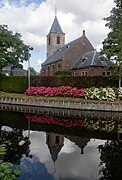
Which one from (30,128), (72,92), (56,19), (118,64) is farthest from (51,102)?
(56,19)

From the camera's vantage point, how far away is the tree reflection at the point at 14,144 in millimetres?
8328

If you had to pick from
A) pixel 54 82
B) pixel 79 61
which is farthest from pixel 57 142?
pixel 79 61

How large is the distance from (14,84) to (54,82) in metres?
6.49

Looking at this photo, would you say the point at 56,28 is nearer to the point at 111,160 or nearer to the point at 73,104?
the point at 73,104

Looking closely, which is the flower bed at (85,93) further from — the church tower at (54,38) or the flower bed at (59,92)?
the church tower at (54,38)

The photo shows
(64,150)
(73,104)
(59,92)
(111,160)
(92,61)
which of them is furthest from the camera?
(92,61)

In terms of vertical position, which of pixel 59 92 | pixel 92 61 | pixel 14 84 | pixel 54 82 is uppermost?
pixel 92 61

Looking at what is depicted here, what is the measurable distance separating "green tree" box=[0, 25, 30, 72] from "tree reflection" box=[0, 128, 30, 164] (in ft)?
91.1

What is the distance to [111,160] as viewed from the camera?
809 centimetres

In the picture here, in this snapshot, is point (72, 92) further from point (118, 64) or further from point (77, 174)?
point (77, 174)

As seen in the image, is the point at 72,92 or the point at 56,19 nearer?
the point at 72,92

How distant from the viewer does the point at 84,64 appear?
142ft

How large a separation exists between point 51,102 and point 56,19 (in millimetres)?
49798

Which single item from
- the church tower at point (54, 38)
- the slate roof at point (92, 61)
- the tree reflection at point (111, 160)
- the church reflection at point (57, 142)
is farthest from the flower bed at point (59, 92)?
the church tower at point (54, 38)
